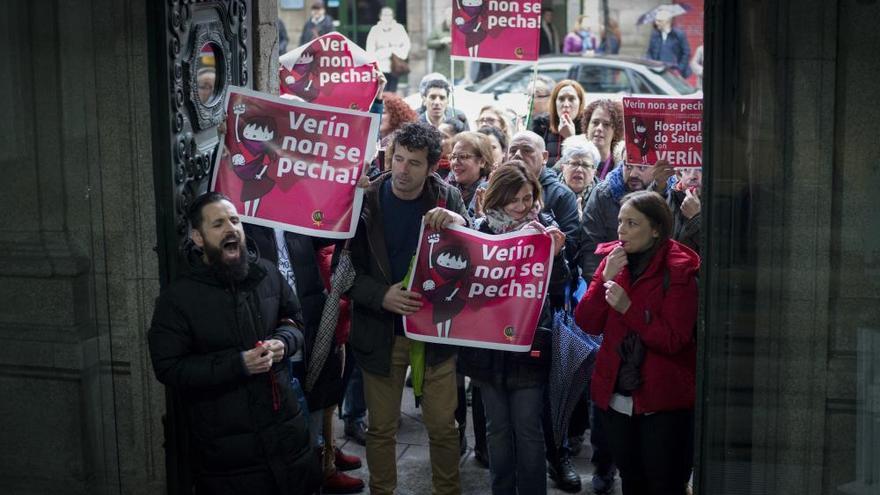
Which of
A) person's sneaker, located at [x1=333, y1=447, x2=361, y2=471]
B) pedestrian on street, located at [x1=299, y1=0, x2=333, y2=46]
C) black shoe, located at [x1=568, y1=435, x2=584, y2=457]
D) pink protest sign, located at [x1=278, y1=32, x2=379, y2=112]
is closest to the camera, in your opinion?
person's sneaker, located at [x1=333, y1=447, x2=361, y2=471]

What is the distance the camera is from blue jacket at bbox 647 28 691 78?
23.3 meters

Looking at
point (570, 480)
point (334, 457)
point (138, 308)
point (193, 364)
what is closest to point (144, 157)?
point (138, 308)

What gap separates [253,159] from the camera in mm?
6355

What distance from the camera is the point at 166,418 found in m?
6.20

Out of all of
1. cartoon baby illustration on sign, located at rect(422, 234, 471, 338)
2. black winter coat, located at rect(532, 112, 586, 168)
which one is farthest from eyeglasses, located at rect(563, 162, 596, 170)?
cartoon baby illustration on sign, located at rect(422, 234, 471, 338)

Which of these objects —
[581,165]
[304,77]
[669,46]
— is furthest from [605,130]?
[669,46]

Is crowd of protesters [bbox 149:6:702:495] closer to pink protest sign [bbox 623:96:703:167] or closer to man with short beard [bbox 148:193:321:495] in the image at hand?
man with short beard [bbox 148:193:321:495]

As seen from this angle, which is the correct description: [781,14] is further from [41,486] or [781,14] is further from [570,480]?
[41,486]

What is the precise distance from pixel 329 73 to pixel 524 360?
10.7ft

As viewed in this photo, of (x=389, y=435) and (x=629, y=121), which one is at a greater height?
(x=629, y=121)

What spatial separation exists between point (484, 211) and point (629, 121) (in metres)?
1.81

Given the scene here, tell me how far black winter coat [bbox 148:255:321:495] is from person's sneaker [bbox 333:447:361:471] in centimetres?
173

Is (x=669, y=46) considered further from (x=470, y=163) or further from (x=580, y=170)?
(x=470, y=163)

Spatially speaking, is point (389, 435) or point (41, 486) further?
point (389, 435)
